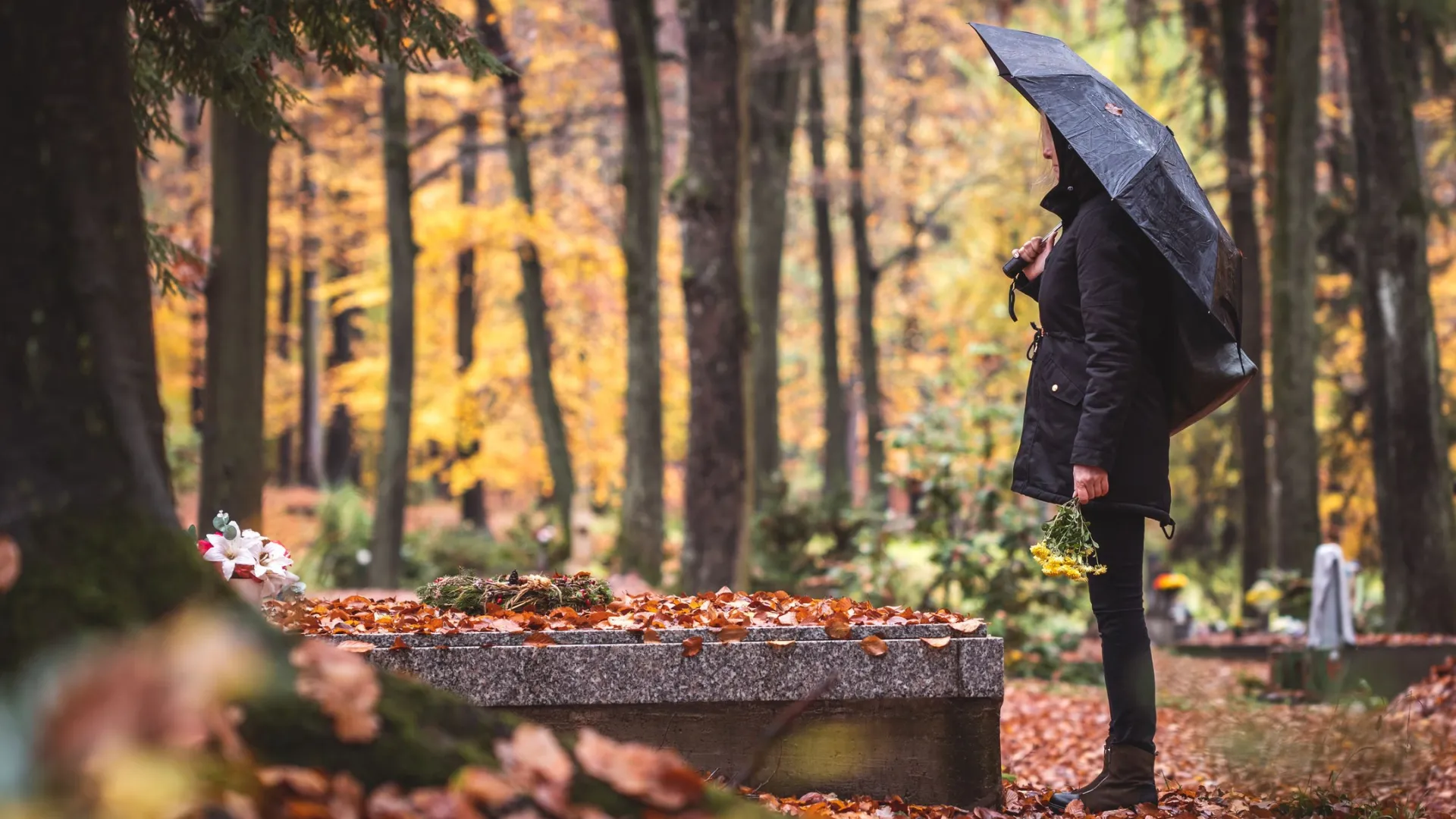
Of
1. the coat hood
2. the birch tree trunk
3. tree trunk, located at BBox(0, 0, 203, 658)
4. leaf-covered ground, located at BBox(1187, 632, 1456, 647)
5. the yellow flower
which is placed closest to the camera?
tree trunk, located at BBox(0, 0, 203, 658)

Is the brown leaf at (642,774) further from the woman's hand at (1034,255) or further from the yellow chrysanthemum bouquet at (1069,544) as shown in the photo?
the woman's hand at (1034,255)

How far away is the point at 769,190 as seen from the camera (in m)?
19.8

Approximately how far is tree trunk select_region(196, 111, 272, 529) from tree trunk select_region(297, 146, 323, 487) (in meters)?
13.5

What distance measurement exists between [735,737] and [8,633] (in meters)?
2.48

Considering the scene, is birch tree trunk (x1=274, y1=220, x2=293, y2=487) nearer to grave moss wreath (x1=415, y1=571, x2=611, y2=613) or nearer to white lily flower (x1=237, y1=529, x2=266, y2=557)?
white lily flower (x1=237, y1=529, x2=266, y2=557)

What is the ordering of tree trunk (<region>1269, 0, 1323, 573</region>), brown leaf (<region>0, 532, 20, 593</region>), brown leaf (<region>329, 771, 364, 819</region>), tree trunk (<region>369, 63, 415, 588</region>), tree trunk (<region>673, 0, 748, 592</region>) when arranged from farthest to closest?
tree trunk (<region>369, 63, 415, 588</region>)
tree trunk (<region>1269, 0, 1323, 573</region>)
tree trunk (<region>673, 0, 748, 592</region>)
brown leaf (<region>0, 532, 20, 593</region>)
brown leaf (<region>329, 771, 364, 819</region>)

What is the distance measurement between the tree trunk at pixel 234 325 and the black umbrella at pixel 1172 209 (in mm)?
7667

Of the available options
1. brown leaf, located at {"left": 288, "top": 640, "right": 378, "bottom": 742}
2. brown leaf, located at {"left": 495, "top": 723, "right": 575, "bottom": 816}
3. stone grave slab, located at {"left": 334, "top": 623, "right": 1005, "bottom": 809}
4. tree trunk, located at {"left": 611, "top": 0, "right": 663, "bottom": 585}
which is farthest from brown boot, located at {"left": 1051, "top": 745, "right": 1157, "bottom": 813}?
tree trunk, located at {"left": 611, "top": 0, "right": 663, "bottom": 585}

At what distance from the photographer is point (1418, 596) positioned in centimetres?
1162

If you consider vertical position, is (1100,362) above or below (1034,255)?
below

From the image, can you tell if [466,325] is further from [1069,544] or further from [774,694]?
[1069,544]

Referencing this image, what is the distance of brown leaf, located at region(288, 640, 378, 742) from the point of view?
271cm

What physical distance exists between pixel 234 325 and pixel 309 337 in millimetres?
18110

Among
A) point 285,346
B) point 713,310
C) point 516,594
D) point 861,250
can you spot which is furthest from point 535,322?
point 285,346
